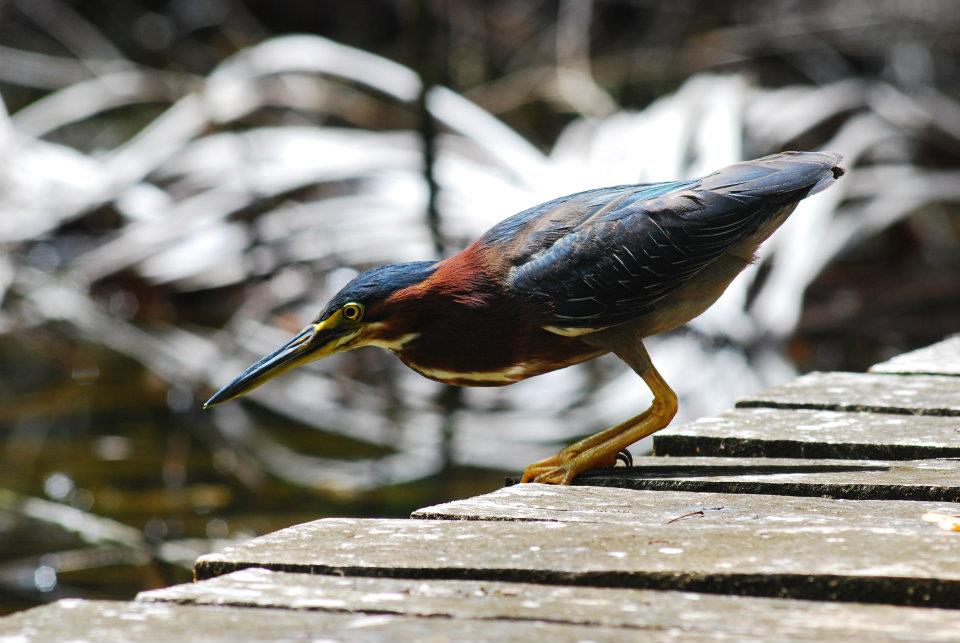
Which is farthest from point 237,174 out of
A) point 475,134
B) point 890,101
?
point 890,101

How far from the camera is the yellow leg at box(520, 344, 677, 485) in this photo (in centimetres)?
323

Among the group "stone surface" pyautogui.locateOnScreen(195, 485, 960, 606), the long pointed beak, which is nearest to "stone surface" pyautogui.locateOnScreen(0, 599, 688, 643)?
"stone surface" pyautogui.locateOnScreen(195, 485, 960, 606)

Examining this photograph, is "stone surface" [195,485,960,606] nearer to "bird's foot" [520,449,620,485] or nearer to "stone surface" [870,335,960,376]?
"bird's foot" [520,449,620,485]

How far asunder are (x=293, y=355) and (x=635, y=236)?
0.91 metres

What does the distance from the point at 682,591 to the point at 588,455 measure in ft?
3.85

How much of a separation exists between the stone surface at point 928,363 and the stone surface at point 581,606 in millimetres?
2117

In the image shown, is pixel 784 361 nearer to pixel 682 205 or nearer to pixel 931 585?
pixel 682 205

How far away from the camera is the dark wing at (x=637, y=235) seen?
3549 mm

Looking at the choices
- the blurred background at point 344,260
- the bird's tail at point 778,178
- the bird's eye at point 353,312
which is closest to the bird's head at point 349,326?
the bird's eye at point 353,312

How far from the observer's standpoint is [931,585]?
78.6 inches

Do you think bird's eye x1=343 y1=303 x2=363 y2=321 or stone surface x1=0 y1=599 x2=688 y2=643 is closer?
stone surface x1=0 y1=599 x2=688 y2=643

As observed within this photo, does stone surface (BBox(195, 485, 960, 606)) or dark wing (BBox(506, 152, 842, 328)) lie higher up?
dark wing (BBox(506, 152, 842, 328))

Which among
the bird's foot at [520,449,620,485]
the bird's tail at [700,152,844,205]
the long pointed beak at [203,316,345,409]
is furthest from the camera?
the bird's tail at [700,152,844,205]

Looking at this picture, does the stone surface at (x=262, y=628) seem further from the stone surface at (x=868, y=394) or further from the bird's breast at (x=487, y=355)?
the stone surface at (x=868, y=394)
